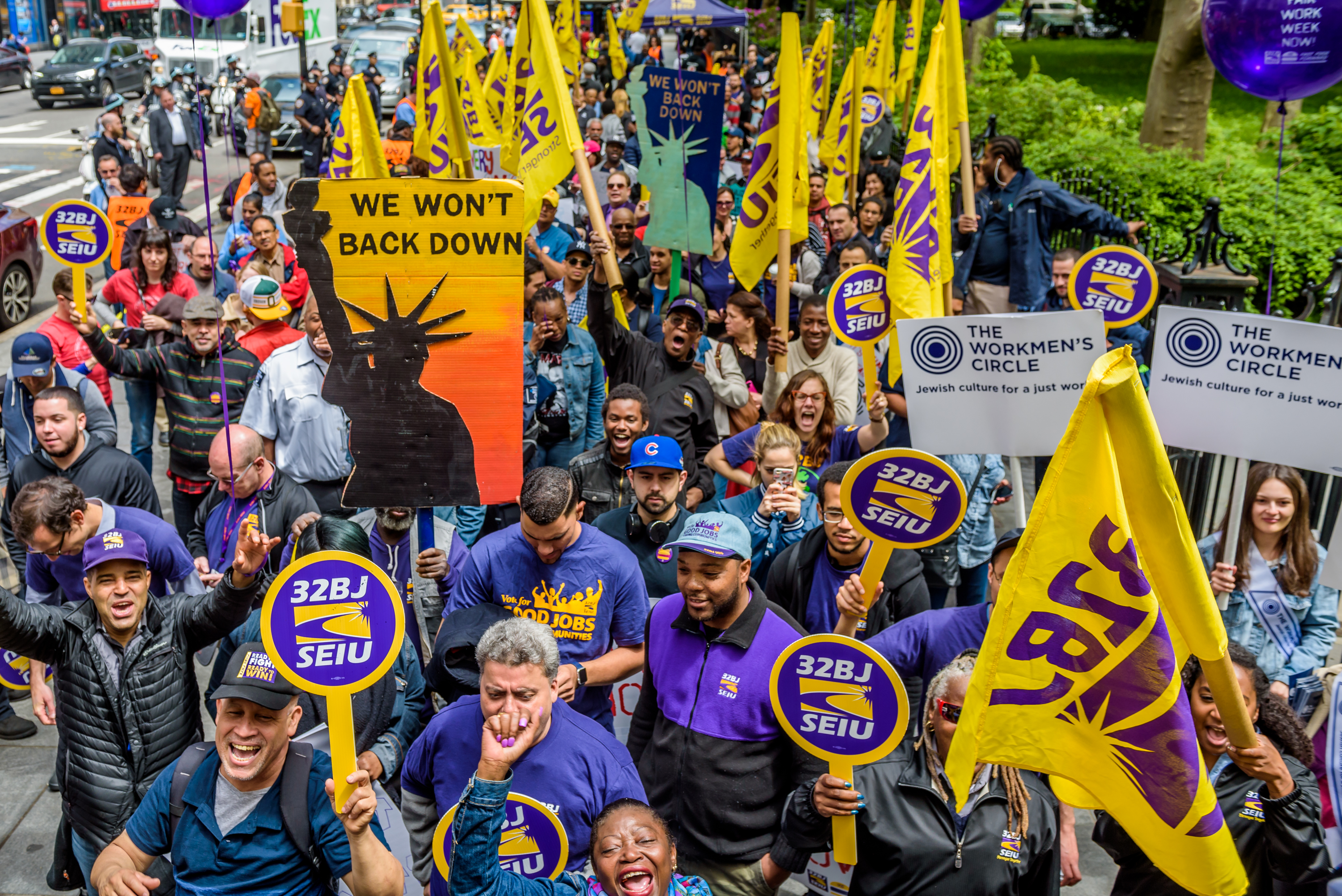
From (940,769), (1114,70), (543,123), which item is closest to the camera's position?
(940,769)

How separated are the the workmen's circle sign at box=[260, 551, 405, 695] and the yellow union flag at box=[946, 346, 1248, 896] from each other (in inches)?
58.8

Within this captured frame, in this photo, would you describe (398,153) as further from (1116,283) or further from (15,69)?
(15,69)

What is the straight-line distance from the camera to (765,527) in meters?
4.91

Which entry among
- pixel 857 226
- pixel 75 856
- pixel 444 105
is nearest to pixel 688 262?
pixel 444 105

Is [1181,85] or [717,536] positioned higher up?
[1181,85]

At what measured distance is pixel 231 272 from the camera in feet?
33.9

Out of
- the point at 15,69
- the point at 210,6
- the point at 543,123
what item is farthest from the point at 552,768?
the point at 15,69

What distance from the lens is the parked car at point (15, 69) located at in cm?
3334

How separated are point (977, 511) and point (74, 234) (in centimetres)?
621

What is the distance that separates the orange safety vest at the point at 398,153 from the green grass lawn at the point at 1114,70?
11643 mm

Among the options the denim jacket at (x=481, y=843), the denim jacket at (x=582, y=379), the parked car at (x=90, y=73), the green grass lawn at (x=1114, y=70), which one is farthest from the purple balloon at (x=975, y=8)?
the parked car at (x=90, y=73)

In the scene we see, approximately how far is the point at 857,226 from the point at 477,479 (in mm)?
7264

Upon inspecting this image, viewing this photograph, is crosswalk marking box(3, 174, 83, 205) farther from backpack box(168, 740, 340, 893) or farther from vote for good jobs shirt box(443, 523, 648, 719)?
backpack box(168, 740, 340, 893)

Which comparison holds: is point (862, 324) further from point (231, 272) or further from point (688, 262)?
point (231, 272)
